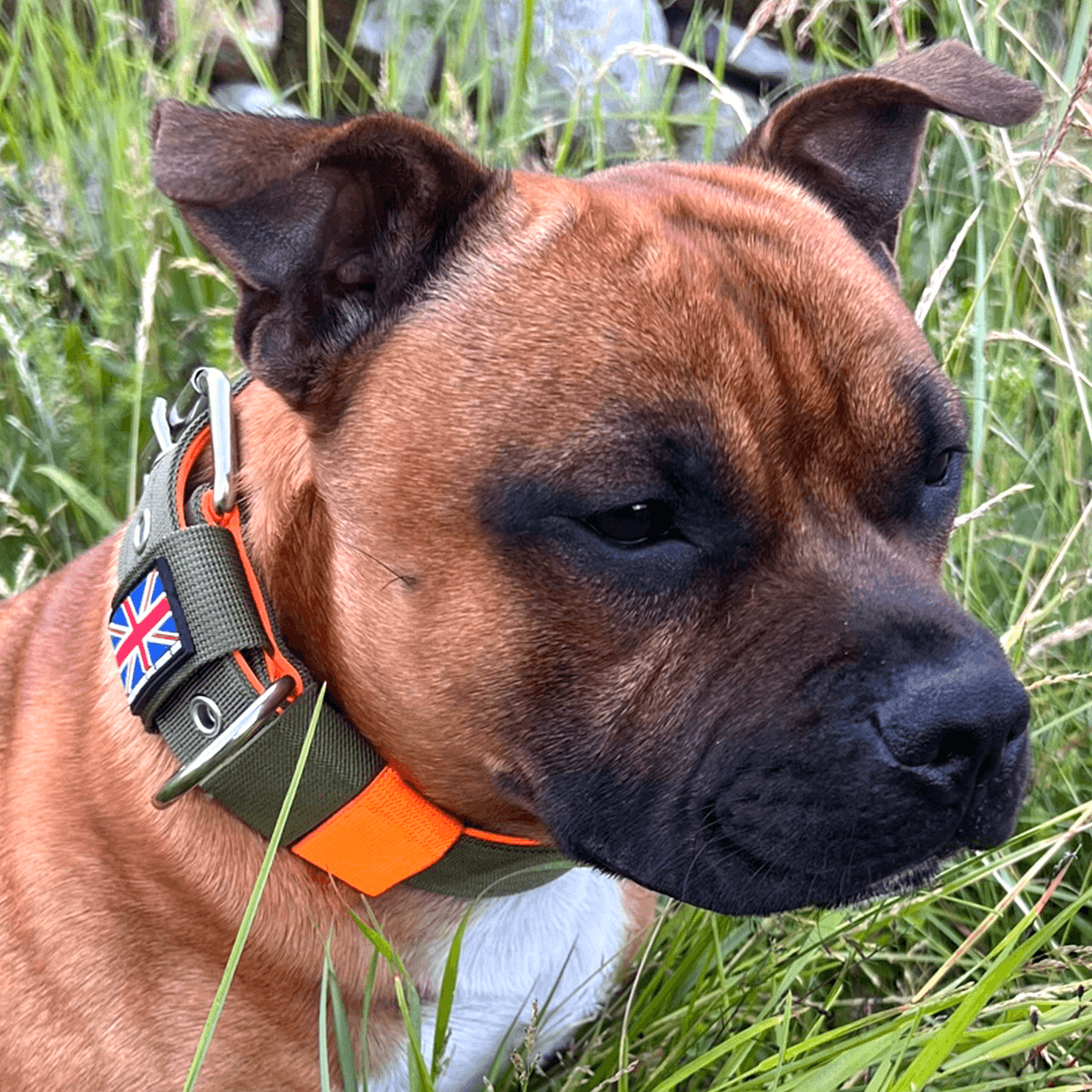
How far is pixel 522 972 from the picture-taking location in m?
2.29

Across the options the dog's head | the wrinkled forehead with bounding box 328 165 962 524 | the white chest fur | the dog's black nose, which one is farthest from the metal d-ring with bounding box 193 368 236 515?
the dog's black nose

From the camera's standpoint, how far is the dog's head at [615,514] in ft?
5.78

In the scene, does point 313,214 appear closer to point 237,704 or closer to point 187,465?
point 187,465

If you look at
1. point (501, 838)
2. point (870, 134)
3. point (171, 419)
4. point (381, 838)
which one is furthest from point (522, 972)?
point (870, 134)

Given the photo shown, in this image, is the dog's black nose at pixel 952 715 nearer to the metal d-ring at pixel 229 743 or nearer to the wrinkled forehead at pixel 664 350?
the wrinkled forehead at pixel 664 350

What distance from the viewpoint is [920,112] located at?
2.42m

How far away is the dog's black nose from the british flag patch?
0.97 m

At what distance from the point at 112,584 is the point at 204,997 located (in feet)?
2.24

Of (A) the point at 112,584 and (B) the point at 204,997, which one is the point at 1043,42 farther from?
(B) the point at 204,997

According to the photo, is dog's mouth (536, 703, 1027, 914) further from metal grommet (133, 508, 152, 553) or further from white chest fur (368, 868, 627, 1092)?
metal grommet (133, 508, 152, 553)

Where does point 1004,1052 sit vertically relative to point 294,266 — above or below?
below

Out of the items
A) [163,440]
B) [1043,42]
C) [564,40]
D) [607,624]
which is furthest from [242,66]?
[607,624]

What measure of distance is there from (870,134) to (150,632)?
5.07 feet

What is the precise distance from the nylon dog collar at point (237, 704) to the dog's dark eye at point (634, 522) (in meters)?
0.50
